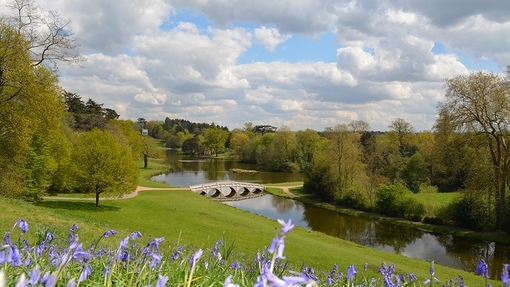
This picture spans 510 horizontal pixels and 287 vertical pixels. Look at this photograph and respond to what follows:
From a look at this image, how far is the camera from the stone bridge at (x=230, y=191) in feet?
157

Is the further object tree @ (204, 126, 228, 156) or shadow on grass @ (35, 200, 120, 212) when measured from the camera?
tree @ (204, 126, 228, 156)

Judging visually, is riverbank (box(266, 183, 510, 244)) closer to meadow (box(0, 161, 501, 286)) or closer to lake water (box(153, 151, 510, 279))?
lake water (box(153, 151, 510, 279))

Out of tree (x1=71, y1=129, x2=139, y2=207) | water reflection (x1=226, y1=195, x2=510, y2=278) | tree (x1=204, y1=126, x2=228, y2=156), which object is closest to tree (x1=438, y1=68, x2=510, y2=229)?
water reflection (x1=226, y1=195, x2=510, y2=278)

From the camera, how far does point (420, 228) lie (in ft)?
111

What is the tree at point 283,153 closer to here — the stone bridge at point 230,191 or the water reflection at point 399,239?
the stone bridge at point 230,191

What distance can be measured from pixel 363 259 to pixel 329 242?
5087 mm

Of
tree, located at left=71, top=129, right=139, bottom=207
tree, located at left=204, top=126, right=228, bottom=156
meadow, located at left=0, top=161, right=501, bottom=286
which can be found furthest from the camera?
tree, located at left=204, top=126, right=228, bottom=156

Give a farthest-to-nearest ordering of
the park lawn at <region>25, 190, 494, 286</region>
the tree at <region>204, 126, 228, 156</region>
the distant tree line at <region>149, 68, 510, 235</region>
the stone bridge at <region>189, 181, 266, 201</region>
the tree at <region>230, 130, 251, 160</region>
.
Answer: the tree at <region>204, 126, 228, 156</region>
the tree at <region>230, 130, 251, 160</region>
the stone bridge at <region>189, 181, 266, 201</region>
the distant tree line at <region>149, 68, 510, 235</region>
the park lawn at <region>25, 190, 494, 286</region>

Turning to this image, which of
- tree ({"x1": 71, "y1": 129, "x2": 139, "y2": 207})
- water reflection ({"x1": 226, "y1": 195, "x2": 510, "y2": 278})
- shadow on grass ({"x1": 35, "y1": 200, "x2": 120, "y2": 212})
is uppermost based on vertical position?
tree ({"x1": 71, "y1": 129, "x2": 139, "y2": 207})

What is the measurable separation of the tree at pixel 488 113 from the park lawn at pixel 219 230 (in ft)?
38.3

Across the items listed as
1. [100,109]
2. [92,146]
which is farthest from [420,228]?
[100,109]

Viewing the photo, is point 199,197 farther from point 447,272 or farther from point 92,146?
point 447,272

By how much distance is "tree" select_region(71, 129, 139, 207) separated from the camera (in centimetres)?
2558

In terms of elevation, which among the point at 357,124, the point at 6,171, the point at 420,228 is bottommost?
the point at 420,228
